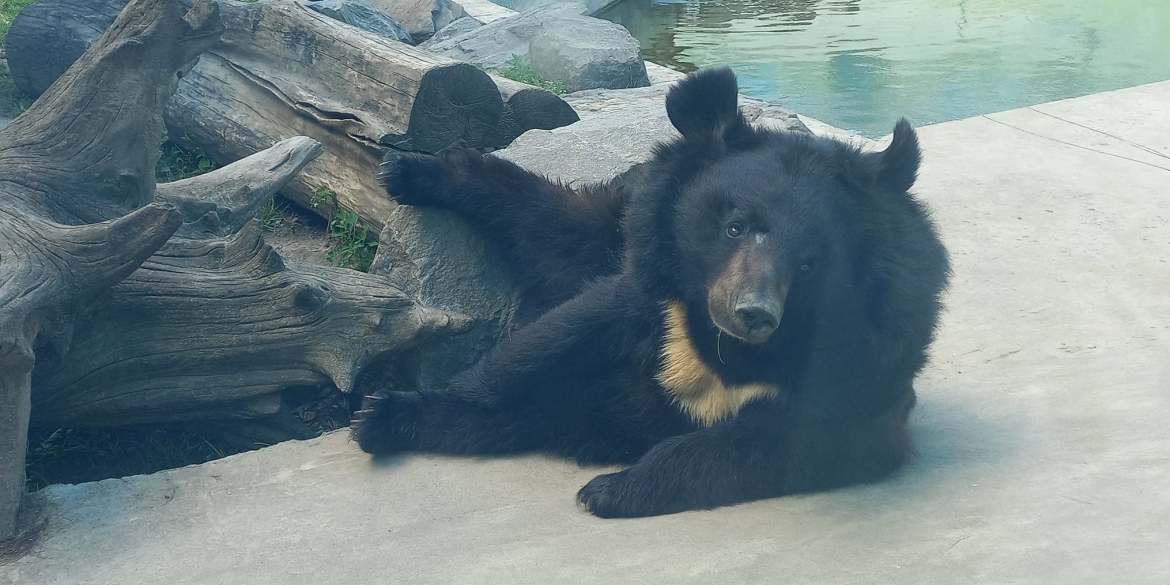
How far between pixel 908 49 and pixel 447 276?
8.36 m

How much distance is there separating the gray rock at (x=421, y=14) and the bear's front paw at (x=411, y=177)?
5612mm

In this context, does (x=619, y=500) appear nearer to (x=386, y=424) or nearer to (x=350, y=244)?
(x=386, y=424)

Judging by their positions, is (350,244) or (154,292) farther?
(350,244)

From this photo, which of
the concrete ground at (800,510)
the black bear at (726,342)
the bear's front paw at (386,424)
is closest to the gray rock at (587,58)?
the concrete ground at (800,510)

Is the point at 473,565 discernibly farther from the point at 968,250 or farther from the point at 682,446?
the point at 968,250

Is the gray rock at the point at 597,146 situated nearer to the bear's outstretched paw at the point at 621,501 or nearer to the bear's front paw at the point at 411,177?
the bear's front paw at the point at 411,177

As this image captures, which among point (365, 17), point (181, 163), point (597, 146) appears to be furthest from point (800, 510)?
point (365, 17)

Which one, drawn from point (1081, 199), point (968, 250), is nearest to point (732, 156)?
point (968, 250)

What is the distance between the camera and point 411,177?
4090 mm

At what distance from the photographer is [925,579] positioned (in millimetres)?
2420

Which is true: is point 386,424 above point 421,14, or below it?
below

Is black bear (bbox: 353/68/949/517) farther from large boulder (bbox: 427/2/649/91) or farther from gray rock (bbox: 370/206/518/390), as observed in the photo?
large boulder (bbox: 427/2/649/91)

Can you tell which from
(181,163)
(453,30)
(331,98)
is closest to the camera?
(331,98)

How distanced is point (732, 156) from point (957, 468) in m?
1.21
